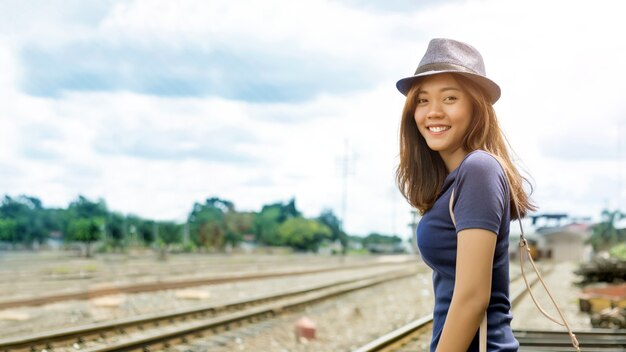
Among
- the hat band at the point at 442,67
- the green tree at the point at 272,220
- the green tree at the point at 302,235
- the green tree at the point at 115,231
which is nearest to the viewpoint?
the hat band at the point at 442,67

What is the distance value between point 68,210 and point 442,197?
3608 inches

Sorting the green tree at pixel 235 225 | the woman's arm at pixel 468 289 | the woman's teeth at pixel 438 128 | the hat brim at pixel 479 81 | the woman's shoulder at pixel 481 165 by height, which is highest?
the green tree at pixel 235 225

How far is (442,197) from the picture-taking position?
1.90 metres

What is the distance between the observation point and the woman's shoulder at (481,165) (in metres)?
1.76

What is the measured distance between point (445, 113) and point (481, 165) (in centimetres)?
27

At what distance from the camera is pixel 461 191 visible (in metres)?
1.76

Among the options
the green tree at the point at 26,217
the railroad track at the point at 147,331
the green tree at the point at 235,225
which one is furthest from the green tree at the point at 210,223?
the railroad track at the point at 147,331

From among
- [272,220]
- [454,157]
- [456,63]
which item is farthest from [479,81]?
[272,220]

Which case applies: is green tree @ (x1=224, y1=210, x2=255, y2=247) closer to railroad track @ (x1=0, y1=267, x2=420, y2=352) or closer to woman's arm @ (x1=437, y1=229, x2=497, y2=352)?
railroad track @ (x1=0, y1=267, x2=420, y2=352)

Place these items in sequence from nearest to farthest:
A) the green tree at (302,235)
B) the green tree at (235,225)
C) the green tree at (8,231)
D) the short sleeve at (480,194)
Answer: the short sleeve at (480,194) < the green tree at (8,231) < the green tree at (235,225) < the green tree at (302,235)

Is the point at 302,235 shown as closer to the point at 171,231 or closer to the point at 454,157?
the point at 171,231

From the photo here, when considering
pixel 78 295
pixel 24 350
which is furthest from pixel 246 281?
pixel 24 350

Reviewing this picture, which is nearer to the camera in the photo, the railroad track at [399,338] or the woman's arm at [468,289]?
the woman's arm at [468,289]

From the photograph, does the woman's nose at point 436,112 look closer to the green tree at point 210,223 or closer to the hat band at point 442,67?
the hat band at point 442,67
